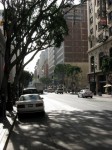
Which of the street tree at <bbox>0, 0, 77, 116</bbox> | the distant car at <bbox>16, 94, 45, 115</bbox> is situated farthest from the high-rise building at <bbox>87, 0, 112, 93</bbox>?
the distant car at <bbox>16, 94, 45, 115</bbox>

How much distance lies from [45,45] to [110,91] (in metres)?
42.3

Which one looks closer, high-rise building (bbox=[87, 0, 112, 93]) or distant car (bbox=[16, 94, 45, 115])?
distant car (bbox=[16, 94, 45, 115])

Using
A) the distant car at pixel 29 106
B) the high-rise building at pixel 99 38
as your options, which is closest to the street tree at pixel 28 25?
the distant car at pixel 29 106

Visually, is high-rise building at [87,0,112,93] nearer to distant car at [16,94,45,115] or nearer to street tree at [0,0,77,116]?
street tree at [0,0,77,116]

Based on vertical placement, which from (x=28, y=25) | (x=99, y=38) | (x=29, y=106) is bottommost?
(x=29, y=106)

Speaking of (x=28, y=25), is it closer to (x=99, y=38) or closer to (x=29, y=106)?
(x=29, y=106)

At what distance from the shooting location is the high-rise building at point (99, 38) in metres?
70.4

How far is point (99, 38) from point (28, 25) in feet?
169

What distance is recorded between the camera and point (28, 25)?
26.4 m

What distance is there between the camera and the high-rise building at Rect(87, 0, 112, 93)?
70375 mm

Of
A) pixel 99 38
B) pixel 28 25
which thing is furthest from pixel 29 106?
pixel 99 38

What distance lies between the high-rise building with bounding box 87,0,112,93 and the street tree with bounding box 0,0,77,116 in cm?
3705

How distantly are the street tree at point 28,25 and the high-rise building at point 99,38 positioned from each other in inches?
1459

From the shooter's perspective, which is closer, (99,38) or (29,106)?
(29,106)
